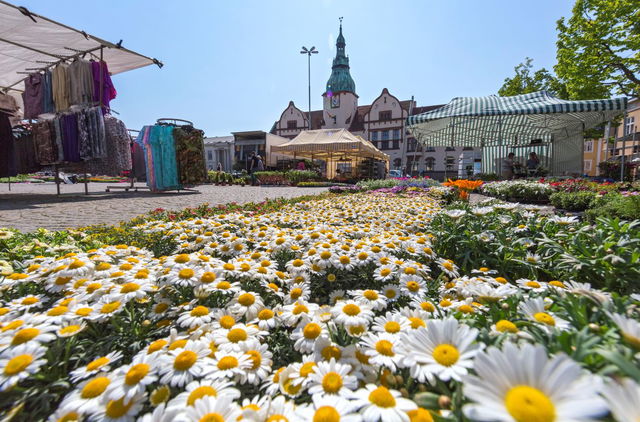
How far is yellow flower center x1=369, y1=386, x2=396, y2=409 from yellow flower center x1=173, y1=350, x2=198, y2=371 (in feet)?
1.71

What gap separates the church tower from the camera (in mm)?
43844

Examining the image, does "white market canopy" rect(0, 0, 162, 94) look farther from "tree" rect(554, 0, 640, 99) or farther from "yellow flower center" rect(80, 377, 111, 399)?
"tree" rect(554, 0, 640, 99)

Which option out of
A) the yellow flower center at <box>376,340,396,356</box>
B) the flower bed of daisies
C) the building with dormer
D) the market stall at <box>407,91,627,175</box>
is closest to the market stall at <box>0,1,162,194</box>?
the flower bed of daisies

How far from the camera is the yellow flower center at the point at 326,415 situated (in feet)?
2.00

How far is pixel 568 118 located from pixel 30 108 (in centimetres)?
1947

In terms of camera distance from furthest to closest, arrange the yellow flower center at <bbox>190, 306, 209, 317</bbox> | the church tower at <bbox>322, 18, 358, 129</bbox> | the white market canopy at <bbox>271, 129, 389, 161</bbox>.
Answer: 1. the church tower at <bbox>322, 18, 358, 129</bbox>
2. the white market canopy at <bbox>271, 129, 389, 161</bbox>
3. the yellow flower center at <bbox>190, 306, 209, 317</bbox>

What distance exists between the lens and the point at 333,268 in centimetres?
191

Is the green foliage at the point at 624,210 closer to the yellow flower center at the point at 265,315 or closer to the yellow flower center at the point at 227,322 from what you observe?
the yellow flower center at the point at 265,315

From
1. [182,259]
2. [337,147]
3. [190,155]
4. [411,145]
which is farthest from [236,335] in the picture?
[411,145]

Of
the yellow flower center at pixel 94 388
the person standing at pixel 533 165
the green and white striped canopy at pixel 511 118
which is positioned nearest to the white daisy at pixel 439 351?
the yellow flower center at pixel 94 388

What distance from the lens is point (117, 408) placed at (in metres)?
0.70

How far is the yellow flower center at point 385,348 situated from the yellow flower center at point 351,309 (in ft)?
0.68

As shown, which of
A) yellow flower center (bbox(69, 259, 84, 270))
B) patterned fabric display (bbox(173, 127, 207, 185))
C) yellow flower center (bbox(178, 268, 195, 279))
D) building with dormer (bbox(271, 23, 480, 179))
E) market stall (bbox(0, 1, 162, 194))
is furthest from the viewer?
building with dormer (bbox(271, 23, 480, 179))

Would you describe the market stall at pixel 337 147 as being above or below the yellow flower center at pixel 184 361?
above
